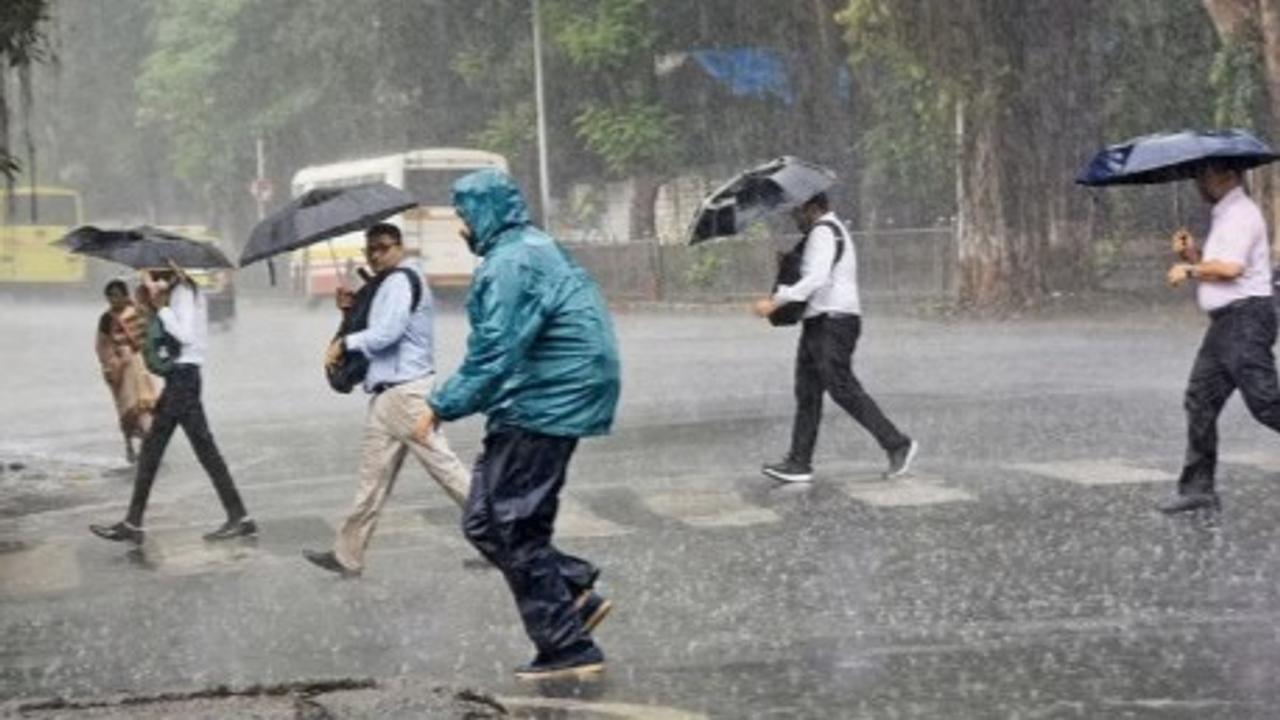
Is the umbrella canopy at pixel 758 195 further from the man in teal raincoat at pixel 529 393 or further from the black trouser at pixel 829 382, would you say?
the man in teal raincoat at pixel 529 393

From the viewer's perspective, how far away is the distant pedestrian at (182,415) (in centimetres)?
1185

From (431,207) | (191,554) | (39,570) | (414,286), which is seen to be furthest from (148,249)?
(431,207)

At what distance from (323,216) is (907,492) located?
3654mm

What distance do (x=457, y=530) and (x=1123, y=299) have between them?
22.1 meters

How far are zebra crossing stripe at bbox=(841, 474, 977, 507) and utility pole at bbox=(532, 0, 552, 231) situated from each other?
32.7m

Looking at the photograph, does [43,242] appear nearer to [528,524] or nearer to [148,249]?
[148,249]

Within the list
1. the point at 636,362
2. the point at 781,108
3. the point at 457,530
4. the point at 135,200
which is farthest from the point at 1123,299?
the point at 135,200

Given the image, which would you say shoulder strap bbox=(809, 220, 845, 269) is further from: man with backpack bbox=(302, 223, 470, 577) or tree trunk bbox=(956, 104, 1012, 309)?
tree trunk bbox=(956, 104, 1012, 309)

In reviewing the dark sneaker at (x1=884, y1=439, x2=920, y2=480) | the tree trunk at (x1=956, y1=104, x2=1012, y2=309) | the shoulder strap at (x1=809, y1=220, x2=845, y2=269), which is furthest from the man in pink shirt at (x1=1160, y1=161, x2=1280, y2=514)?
the tree trunk at (x1=956, y1=104, x2=1012, y2=309)

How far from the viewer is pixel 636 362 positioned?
2592cm

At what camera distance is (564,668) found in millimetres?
7469

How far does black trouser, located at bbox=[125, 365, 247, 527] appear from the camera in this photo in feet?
38.9

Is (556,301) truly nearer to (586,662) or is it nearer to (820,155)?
(586,662)

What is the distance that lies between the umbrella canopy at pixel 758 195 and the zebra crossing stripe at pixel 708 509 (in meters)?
1.44
